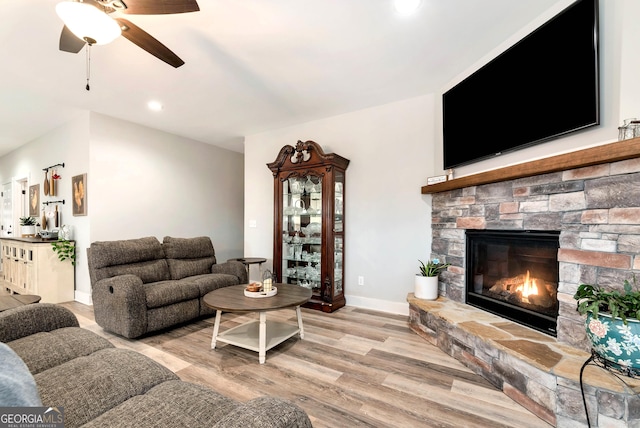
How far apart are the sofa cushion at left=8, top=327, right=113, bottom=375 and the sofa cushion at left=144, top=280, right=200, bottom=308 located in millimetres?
1161

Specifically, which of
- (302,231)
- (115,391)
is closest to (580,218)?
(115,391)

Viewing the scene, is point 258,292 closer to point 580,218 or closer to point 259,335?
point 259,335

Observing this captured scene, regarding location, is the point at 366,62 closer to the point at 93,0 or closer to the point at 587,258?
the point at 93,0

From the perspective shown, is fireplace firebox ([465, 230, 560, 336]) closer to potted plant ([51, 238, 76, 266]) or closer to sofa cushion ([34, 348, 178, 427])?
sofa cushion ([34, 348, 178, 427])

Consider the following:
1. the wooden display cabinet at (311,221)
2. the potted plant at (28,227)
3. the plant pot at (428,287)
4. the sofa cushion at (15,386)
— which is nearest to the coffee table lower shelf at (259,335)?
the wooden display cabinet at (311,221)

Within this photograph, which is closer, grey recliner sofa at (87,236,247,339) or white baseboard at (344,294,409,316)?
grey recliner sofa at (87,236,247,339)

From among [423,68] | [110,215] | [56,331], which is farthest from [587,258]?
[110,215]

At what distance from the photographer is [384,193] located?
3.52 m

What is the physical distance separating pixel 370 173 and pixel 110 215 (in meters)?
3.64

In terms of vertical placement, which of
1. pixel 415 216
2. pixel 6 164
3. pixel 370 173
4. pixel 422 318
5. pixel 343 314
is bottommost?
pixel 343 314

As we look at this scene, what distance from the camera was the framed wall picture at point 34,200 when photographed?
16.5 ft

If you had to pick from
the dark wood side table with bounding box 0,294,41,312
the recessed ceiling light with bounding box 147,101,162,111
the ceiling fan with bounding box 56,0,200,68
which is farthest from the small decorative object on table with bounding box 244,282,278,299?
the recessed ceiling light with bounding box 147,101,162,111

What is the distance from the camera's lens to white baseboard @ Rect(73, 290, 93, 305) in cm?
383

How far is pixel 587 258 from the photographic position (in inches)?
66.2
